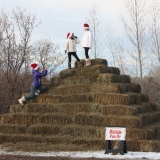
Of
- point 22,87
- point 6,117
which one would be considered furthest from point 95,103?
point 22,87

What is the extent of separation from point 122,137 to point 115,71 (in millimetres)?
5513

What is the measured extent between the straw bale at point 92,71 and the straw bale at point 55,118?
2.60m

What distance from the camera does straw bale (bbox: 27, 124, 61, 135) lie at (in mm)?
13188

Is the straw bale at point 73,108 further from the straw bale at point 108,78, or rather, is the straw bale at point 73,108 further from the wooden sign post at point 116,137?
the wooden sign post at point 116,137

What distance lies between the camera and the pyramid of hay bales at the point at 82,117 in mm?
12273

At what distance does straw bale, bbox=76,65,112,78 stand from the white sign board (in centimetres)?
422

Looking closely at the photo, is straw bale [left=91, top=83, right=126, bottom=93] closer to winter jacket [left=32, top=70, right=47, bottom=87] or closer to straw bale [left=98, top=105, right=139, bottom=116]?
straw bale [left=98, top=105, right=139, bottom=116]

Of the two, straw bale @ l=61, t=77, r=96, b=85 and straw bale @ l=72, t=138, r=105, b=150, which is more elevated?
straw bale @ l=61, t=77, r=96, b=85

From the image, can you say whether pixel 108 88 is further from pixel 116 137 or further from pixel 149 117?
pixel 116 137

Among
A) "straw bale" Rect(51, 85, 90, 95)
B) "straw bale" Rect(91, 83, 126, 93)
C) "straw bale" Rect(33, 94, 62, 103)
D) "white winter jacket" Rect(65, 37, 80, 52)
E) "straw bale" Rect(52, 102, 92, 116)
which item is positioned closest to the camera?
"straw bale" Rect(52, 102, 92, 116)

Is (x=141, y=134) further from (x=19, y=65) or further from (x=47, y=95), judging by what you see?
(x=19, y=65)

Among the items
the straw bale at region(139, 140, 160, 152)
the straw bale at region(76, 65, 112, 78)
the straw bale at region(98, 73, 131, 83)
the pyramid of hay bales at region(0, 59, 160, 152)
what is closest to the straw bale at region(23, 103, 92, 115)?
the pyramid of hay bales at region(0, 59, 160, 152)

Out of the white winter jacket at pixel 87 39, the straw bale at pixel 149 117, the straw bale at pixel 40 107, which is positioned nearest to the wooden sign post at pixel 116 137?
the straw bale at pixel 149 117

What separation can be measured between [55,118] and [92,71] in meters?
3.00
